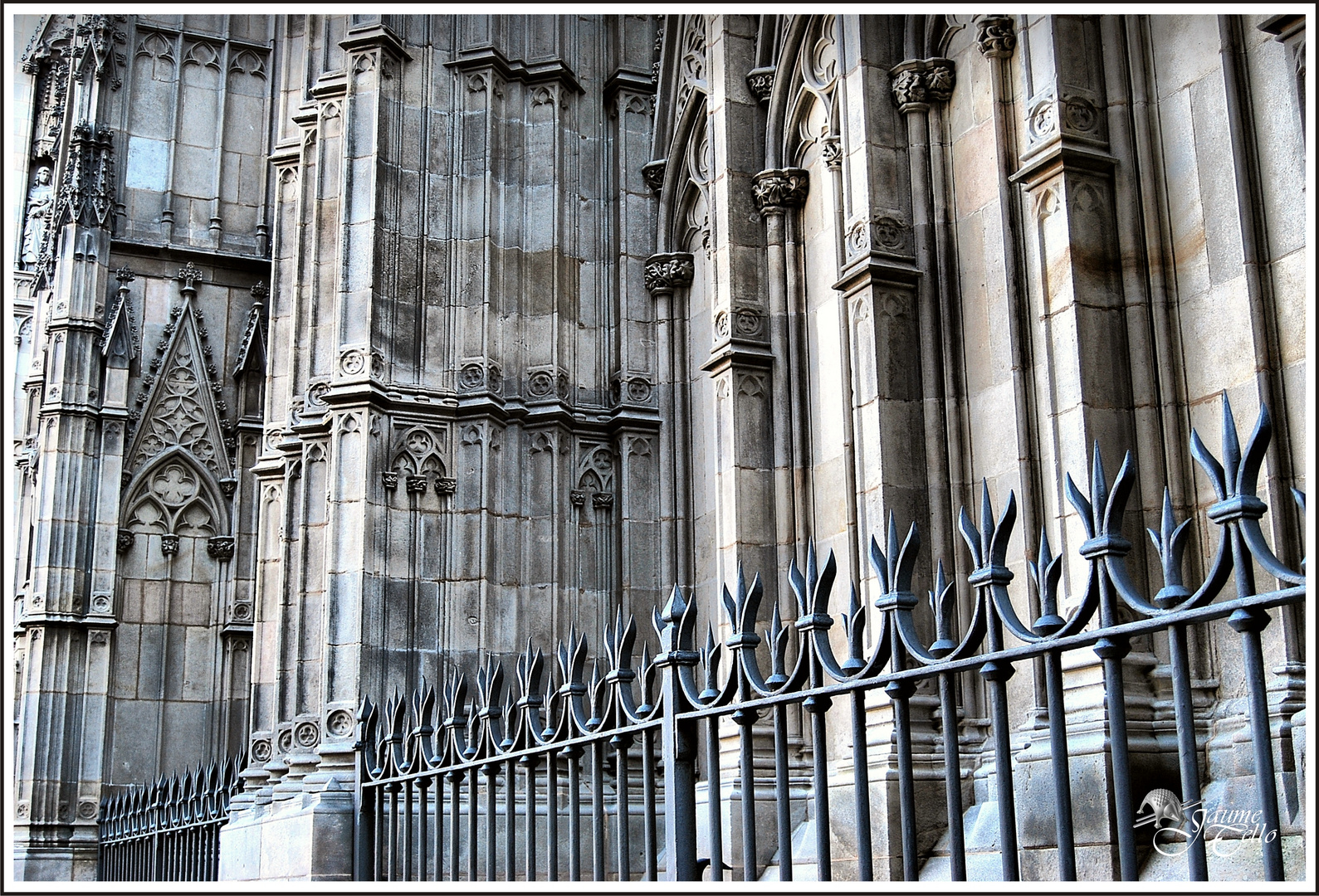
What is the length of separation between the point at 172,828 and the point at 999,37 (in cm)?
996

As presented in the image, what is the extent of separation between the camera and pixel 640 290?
13164 mm

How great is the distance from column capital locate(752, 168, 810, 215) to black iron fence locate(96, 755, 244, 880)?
21.4ft

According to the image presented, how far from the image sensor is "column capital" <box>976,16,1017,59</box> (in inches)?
335

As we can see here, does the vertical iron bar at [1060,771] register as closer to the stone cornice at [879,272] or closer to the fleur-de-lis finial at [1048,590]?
the fleur-de-lis finial at [1048,590]

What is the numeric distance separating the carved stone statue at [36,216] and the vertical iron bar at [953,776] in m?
23.0

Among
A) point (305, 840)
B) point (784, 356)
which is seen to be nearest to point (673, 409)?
point (784, 356)

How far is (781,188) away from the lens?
10.7 metres

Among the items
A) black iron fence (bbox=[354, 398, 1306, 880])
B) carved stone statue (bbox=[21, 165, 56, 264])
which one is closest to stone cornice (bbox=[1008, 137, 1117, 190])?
black iron fence (bbox=[354, 398, 1306, 880])

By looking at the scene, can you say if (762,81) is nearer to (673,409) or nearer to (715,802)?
(673,409)

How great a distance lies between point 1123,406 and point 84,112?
16719mm

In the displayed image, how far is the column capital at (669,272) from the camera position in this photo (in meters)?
13.0

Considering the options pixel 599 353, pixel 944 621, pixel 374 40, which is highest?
pixel 374 40

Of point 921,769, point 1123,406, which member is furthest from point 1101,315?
point 921,769

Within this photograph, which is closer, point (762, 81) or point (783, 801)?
point (783, 801)
